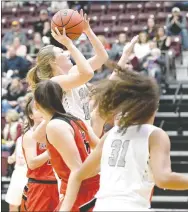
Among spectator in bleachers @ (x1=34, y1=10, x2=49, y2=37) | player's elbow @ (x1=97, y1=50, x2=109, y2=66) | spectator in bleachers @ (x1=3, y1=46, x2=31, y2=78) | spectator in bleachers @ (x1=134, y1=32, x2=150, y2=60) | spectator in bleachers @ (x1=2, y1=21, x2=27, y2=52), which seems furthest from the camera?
spectator in bleachers @ (x1=34, y1=10, x2=49, y2=37)

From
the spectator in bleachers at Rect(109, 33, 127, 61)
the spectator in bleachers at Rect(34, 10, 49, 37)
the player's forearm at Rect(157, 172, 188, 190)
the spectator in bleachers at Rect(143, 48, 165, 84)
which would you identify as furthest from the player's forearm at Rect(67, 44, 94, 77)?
the spectator in bleachers at Rect(34, 10, 49, 37)

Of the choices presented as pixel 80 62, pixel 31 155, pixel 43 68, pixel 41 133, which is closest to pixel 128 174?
pixel 80 62

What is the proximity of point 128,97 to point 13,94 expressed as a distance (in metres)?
9.39

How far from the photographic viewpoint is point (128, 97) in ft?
11.6

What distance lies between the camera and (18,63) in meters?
13.4

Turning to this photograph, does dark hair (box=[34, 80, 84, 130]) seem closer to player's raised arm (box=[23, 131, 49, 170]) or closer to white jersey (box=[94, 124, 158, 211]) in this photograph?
white jersey (box=[94, 124, 158, 211])

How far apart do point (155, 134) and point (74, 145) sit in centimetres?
63

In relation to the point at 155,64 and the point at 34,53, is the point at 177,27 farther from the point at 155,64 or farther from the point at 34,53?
the point at 34,53

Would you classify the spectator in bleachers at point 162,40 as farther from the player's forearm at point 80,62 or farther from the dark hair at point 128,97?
the dark hair at point 128,97

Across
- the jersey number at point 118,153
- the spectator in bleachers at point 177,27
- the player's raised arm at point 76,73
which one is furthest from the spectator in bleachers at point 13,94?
the jersey number at point 118,153

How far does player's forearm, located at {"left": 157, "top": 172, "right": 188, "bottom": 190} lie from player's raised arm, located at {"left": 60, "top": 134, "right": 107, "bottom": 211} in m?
0.39

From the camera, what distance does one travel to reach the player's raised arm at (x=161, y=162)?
10.9 feet

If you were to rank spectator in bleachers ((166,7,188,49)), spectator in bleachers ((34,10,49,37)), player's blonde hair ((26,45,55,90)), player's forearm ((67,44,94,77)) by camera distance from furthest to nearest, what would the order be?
spectator in bleachers ((34,10,49,37))
spectator in bleachers ((166,7,188,49))
player's blonde hair ((26,45,55,90))
player's forearm ((67,44,94,77))

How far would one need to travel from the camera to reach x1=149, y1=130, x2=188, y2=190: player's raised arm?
Result: 10.9 ft
